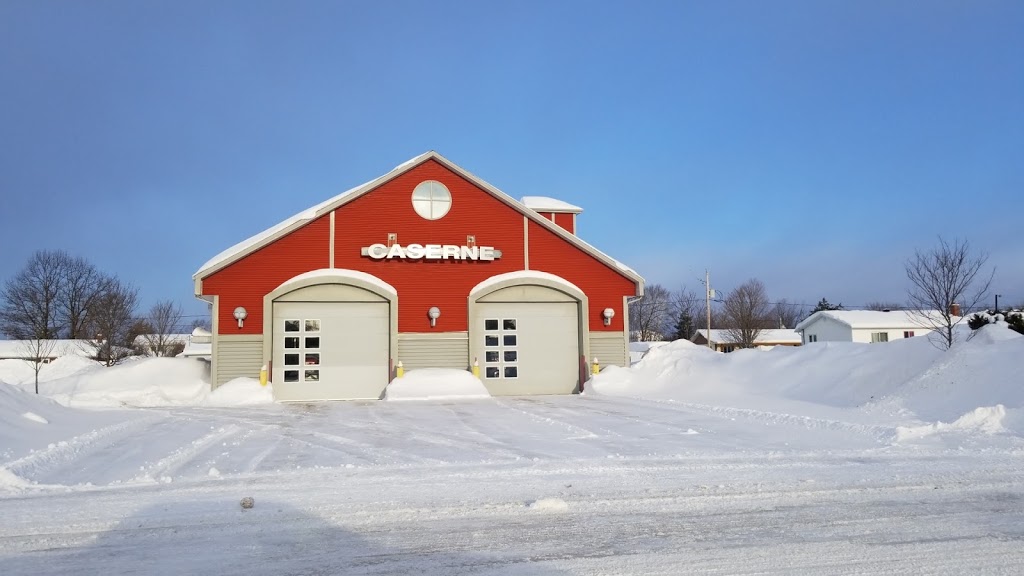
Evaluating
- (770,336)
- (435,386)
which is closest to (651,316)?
(770,336)

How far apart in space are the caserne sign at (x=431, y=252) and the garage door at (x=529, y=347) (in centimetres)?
159

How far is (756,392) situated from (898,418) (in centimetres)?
571

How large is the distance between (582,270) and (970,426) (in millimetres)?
12957

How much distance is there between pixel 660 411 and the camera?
14.9 meters

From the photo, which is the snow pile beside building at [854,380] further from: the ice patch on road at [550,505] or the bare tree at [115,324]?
the bare tree at [115,324]

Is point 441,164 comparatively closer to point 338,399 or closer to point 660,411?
point 338,399

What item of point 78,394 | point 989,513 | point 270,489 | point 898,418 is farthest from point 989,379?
point 78,394

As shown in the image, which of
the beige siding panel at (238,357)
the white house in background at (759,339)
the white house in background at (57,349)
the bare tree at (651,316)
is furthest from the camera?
the bare tree at (651,316)

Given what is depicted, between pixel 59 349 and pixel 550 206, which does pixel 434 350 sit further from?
pixel 59 349

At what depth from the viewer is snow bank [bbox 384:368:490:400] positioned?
63.3 ft

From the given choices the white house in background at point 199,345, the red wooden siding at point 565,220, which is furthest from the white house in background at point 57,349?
the red wooden siding at point 565,220

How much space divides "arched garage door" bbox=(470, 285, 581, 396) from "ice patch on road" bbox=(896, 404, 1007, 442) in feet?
39.8

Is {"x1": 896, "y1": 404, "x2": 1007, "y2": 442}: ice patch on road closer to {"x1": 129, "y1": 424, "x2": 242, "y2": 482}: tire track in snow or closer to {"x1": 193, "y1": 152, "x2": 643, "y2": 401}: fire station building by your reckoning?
{"x1": 129, "y1": 424, "x2": 242, "y2": 482}: tire track in snow

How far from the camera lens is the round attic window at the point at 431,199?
2164 cm
